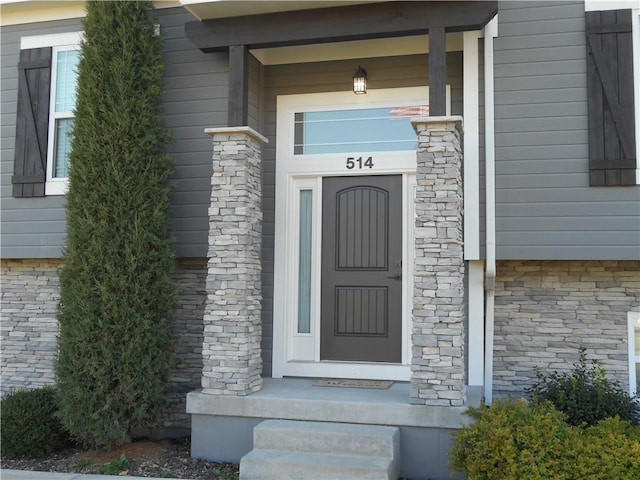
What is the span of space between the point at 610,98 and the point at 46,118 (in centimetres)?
580

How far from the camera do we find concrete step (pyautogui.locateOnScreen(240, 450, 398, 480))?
4.46 metres

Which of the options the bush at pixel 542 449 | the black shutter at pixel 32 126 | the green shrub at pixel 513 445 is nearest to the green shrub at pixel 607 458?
the bush at pixel 542 449

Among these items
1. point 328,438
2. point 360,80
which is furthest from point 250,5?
point 328,438

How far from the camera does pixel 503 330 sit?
19.2 feet

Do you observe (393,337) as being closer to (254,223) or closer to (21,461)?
(254,223)

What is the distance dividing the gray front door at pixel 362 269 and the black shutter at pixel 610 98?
1.89 metres

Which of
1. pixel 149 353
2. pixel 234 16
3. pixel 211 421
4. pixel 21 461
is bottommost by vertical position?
pixel 21 461

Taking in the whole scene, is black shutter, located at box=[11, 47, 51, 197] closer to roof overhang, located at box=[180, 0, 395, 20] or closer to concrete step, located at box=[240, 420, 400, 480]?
roof overhang, located at box=[180, 0, 395, 20]

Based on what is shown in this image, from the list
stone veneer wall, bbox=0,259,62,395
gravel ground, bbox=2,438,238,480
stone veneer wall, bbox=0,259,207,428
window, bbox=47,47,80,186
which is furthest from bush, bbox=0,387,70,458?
window, bbox=47,47,80,186

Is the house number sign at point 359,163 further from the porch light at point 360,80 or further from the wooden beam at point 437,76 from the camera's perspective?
the wooden beam at point 437,76

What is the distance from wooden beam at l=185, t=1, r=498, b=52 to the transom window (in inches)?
37.2

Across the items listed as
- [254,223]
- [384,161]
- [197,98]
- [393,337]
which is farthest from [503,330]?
[197,98]

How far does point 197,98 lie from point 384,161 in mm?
2054

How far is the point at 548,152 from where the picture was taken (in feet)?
18.3
